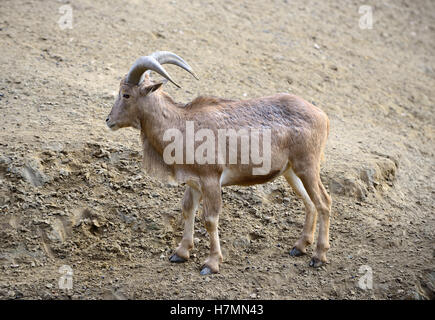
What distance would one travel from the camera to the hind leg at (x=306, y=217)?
8164 mm

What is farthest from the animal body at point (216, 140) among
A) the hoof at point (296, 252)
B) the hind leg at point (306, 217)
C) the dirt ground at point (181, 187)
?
the dirt ground at point (181, 187)

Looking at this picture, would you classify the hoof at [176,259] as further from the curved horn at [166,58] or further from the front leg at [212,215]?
the curved horn at [166,58]

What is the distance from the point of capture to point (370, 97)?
13531mm

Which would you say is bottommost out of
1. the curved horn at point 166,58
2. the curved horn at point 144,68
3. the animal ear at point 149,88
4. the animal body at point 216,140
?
the animal body at point 216,140

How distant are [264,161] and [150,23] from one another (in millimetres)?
7726

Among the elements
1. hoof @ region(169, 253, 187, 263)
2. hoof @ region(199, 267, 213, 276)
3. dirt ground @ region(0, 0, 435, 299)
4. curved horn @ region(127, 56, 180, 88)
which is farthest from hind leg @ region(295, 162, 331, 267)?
curved horn @ region(127, 56, 180, 88)

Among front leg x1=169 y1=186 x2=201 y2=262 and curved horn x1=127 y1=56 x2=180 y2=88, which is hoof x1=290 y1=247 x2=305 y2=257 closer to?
front leg x1=169 y1=186 x2=201 y2=262

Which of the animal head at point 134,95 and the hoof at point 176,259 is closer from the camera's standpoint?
the animal head at point 134,95

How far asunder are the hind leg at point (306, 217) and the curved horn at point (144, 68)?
2315mm

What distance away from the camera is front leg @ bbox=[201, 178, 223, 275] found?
7391mm

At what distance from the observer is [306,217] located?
324 inches

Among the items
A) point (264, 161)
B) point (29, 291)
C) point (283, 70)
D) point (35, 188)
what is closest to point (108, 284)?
point (29, 291)

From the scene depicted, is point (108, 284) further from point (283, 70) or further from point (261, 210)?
point (283, 70)

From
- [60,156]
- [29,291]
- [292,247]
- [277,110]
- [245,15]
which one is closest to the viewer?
[29,291]
